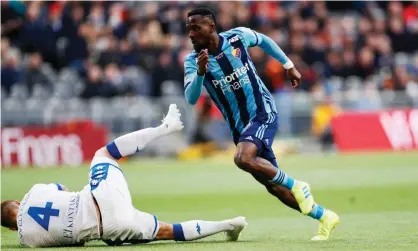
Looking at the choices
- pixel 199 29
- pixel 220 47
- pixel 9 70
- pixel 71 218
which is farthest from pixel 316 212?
pixel 9 70

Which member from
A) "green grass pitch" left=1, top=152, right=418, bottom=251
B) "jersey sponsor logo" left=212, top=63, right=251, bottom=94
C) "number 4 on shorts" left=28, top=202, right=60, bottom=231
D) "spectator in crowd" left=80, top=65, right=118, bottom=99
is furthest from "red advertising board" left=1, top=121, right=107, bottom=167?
"number 4 on shorts" left=28, top=202, right=60, bottom=231

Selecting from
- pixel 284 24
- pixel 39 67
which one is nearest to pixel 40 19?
pixel 39 67

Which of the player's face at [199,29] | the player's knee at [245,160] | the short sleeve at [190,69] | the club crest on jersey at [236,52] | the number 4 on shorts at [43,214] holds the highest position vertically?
the player's face at [199,29]

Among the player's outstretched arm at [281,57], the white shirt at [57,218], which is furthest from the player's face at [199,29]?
the white shirt at [57,218]

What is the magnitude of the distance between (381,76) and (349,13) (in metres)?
2.96

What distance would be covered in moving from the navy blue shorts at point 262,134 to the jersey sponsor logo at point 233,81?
40 centimetres

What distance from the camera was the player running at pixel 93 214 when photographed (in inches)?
357

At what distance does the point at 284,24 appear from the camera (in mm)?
28984

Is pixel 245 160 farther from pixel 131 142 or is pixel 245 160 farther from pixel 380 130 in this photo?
pixel 380 130

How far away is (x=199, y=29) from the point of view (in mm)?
10070

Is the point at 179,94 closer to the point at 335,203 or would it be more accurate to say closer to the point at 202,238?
the point at 335,203

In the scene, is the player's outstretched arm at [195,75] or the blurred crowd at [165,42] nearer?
the player's outstretched arm at [195,75]

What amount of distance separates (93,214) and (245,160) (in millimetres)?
1603

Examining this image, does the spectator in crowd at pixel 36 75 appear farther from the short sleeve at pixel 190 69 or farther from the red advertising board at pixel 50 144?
the short sleeve at pixel 190 69
